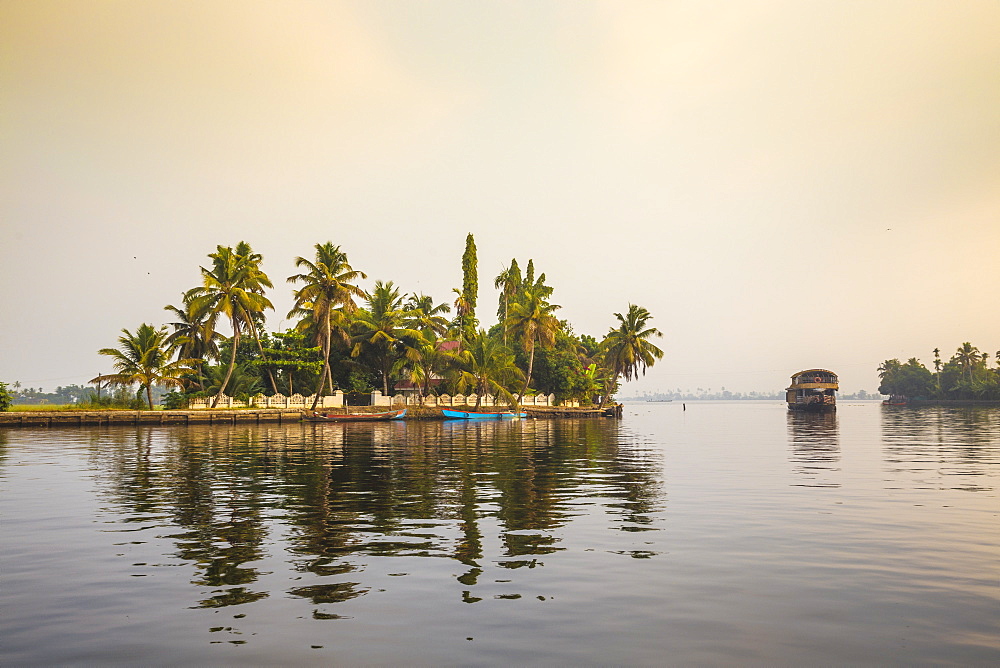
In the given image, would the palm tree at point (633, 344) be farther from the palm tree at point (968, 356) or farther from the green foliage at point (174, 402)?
the palm tree at point (968, 356)

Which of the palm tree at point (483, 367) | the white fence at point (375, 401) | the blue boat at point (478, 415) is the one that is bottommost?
the blue boat at point (478, 415)

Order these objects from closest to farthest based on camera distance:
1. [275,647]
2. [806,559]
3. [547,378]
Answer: [275,647] < [806,559] < [547,378]

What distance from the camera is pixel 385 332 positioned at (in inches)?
2689

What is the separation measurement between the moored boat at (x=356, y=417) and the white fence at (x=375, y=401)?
3.07m

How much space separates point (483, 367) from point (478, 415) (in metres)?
5.07

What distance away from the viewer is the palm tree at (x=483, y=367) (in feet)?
230

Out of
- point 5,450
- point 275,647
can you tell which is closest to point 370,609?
point 275,647

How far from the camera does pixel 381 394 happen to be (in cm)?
7262

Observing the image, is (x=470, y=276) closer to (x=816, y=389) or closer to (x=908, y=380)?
(x=816, y=389)

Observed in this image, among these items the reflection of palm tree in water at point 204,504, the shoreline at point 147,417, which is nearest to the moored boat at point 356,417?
the shoreline at point 147,417

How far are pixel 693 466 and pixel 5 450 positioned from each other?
3114 cm

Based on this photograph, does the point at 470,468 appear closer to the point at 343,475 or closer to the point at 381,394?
the point at 343,475

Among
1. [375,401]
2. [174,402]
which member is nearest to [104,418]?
[174,402]

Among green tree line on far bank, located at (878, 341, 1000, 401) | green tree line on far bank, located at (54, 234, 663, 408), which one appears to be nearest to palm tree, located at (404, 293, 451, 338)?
green tree line on far bank, located at (54, 234, 663, 408)
